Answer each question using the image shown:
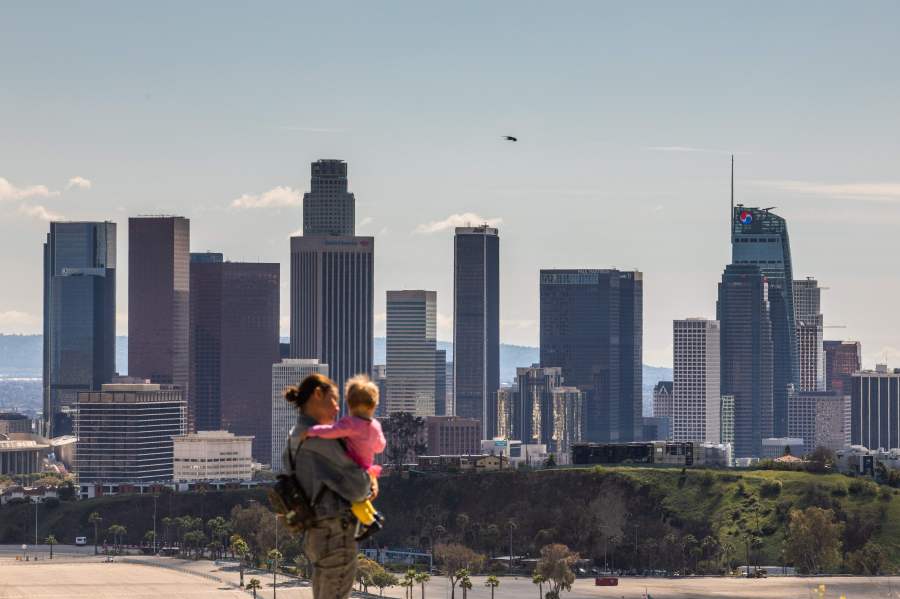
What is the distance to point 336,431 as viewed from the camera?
2172cm

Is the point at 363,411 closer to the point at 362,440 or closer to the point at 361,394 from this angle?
the point at 361,394

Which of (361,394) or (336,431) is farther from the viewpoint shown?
(361,394)

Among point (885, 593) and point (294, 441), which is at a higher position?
point (294, 441)

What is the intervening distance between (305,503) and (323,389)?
1.57 m

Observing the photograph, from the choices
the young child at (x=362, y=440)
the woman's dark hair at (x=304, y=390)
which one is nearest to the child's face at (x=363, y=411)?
the young child at (x=362, y=440)

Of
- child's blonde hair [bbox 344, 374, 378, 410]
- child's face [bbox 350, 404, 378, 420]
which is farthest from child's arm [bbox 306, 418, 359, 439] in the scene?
child's blonde hair [bbox 344, 374, 378, 410]

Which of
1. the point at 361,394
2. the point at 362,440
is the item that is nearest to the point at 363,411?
the point at 361,394

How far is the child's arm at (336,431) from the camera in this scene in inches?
856

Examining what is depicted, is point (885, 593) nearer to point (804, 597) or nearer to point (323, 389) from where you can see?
point (804, 597)

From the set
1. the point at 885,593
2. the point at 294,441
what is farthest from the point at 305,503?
the point at 885,593

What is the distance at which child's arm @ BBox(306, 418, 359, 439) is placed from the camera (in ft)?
71.3

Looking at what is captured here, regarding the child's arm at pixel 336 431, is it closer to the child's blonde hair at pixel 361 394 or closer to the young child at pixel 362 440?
the young child at pixel 362 440

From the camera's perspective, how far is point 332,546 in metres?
22.5

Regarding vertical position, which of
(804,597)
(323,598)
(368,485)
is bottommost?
(804,597)
